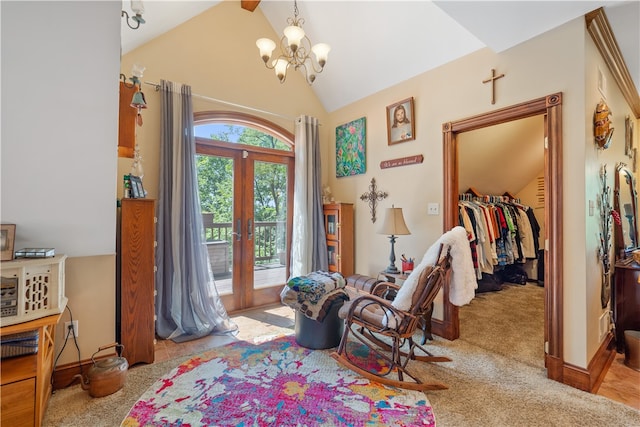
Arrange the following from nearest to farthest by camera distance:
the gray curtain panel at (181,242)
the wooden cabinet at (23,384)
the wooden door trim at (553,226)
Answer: the wooden cabinet at (23,384) < the wooden door trim at (553,226) < the gray curtain panel at (181,242)

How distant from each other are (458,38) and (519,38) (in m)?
0.56

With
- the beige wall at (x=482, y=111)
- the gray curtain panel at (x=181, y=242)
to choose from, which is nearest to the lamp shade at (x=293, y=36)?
the gray curtain panel at (x=181, y=242)

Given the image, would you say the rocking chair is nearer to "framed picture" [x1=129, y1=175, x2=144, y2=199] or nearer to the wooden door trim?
the wooden door trim

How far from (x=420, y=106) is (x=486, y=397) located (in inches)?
107

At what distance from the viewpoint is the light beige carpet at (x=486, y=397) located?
1704 millimetres

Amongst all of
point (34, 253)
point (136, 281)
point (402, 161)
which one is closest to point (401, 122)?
point (402, 161)

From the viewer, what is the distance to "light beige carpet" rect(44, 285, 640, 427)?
1.70 m

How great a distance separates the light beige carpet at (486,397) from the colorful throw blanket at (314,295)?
40cm

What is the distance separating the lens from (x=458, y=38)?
2734 mm

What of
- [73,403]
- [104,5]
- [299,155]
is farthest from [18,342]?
[299,155]

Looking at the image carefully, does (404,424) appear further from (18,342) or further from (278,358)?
(18,342)

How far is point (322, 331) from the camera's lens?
8.49 feet

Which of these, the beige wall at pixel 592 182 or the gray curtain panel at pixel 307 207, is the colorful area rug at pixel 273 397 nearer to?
the beige wall at pixel 592 182

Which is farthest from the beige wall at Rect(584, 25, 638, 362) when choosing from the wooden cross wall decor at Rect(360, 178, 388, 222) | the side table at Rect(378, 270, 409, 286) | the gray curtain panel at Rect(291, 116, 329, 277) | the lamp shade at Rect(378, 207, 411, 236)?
the gray curtain panel at Rect(291, 116, 329, 277)
